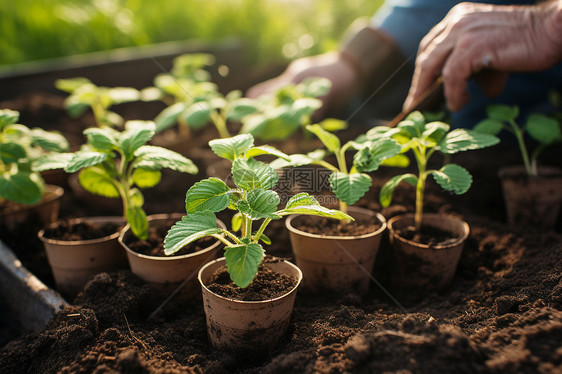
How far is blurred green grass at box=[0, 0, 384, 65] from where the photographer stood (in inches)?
153

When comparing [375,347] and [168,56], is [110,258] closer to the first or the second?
[375,347]

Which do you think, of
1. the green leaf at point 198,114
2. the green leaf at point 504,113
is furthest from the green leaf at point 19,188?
the green leaf at point 504,113

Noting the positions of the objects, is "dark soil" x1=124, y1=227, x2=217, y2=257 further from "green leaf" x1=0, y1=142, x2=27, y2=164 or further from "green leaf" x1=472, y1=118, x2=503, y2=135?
"green leaf" x1=472, y1=118, x2=503, y2=135

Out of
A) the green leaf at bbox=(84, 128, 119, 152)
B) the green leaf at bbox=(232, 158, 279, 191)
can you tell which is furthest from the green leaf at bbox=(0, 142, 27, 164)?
the green leaf at bbox=(232, 158, 279, 191)

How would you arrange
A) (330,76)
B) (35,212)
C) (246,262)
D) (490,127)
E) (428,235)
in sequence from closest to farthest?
(246,262) < (428,235) < (490,127) < (35,212) < (330,76)

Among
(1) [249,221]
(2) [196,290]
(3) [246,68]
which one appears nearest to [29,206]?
(2) [196,290]

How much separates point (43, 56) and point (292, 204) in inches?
149

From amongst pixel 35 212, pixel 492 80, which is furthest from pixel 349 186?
pixel 35 212

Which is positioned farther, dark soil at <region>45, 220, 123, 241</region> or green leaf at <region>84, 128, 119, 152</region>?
dark soil at <region>45, 220, 123, 241</region>

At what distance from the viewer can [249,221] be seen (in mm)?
1206

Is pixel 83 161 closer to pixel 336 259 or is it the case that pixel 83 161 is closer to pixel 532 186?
pixel 336 259

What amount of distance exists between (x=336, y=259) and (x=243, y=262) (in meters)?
0.46

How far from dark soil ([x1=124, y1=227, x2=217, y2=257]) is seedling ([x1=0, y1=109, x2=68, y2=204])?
39 centimetres

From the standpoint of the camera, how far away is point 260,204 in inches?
42.4
